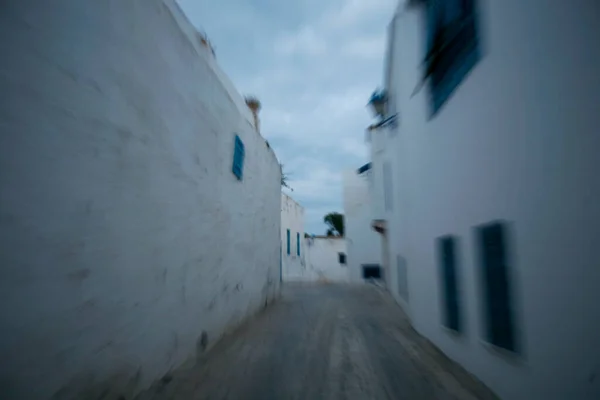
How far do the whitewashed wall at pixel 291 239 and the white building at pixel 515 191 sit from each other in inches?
559

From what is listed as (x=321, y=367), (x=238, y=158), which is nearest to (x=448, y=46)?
(x=238, y=158)

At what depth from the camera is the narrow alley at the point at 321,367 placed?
363 cm

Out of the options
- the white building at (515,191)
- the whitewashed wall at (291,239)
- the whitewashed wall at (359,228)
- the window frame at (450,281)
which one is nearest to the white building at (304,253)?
the whitewashed wall at (291,239)

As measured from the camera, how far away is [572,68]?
231 centimetres

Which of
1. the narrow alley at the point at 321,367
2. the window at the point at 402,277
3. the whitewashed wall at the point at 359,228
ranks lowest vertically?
the narrow alley at the point at 321,367

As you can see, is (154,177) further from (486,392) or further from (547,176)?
(486,392)

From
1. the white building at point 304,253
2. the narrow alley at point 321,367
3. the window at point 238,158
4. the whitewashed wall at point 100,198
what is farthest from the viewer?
the white building at point 304,253

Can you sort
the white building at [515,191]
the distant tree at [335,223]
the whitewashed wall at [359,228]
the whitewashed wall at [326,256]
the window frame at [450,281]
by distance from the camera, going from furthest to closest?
the distant tree at [335,223] → the whitewashed wall at [326,256] → the whitewashed wall at [359,228] → the window frame at [450,281] → the white building at [515,191]

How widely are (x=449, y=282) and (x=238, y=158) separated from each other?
4.17m

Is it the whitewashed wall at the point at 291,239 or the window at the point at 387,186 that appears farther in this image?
the whitewashed wall at the point at 291,239

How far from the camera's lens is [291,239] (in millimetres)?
21531

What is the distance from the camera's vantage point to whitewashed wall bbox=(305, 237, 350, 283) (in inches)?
1088

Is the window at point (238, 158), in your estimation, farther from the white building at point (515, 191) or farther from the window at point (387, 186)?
the window at point (387, 186)

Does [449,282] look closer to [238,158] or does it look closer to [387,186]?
[238,158]
